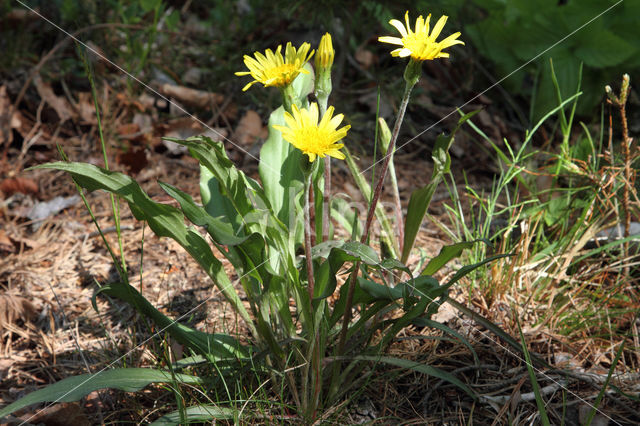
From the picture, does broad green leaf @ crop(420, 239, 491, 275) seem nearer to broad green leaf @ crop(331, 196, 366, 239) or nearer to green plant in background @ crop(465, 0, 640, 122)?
broad green leaf @ crop(331, 196, 366, 239)

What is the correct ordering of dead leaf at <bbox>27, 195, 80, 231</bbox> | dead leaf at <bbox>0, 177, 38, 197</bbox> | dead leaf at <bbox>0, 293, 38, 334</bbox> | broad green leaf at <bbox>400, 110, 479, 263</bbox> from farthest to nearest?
dead leaf at <bbox>0, 177, 38, 197</bbox> → dead leaf at <bbox>27, 195, 80, 231</bbox> → dead leaf at <bbox>0, 293, 38, 334</bbox> → broad green leaf at <bbox>400, 110, 479, 263</bbox>

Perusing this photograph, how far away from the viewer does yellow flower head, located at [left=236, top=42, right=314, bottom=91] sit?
42.0 inches

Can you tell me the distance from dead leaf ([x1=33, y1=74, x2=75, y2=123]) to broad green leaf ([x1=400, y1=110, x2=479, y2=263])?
1973 millimetres

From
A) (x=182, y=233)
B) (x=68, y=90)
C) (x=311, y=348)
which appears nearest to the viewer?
(x=311, y=348)

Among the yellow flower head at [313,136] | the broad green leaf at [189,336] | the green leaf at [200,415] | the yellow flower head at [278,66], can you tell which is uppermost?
the yellow flower head at [278,66]

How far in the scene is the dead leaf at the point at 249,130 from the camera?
2.59 metres

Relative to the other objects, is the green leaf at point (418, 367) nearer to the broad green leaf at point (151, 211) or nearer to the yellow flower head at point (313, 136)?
the broad green leaf at point (151, 211)

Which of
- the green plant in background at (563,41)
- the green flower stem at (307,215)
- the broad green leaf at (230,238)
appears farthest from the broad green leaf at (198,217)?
the green plant in background at (563,41)

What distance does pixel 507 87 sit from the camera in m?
2.97

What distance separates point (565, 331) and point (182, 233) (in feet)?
3.53

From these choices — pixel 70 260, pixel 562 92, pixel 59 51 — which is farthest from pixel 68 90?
pixel 562 92

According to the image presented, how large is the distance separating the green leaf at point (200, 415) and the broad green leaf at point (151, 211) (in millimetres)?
220

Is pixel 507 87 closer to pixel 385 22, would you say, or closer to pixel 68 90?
pixel 385 22

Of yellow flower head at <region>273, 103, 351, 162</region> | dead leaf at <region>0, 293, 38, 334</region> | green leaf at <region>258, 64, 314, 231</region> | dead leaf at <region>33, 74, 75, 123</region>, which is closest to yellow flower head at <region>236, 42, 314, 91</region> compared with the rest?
yellow flower head at <region>273, 103, 351, 162</region>
